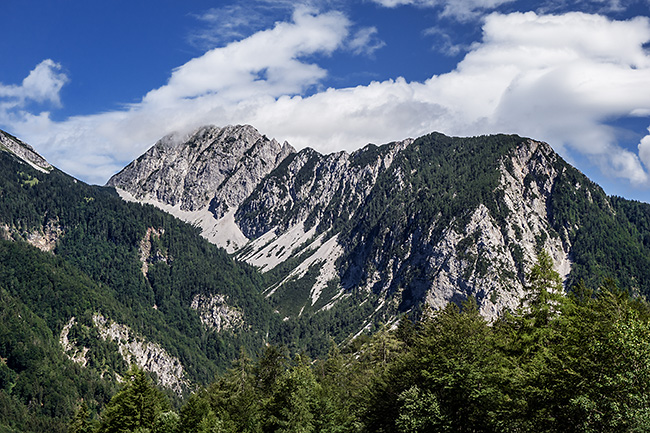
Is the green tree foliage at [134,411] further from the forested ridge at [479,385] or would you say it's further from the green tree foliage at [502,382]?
the green tree foliage at [502,382]

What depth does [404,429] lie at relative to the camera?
5181cm

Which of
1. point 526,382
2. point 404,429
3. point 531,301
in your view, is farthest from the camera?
point 531,301

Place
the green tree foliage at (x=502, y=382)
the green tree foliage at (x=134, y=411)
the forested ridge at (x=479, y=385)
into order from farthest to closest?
1. the green tree foliage at (x=134, y=411)
2. the forested ridge at (x=479, y=385)
3. the green tree foliage at (x=502, y=382)

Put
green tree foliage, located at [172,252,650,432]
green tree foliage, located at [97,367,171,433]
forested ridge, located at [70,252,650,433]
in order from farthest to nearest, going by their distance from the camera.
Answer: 1. green tree foliage, located at [97,367,171,433]
2. forested ridge, located at [70,252,650,433]
3. green tree foliage, located at [172,252,650,432]

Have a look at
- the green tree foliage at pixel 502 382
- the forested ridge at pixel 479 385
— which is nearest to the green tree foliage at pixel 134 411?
the forested ridge at pixel 479 385

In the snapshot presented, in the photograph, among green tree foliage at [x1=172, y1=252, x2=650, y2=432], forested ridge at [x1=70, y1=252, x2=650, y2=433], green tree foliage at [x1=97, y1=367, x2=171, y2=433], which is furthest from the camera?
green tree foliage at [x1=97, y1=367, x2=171, y2=433]

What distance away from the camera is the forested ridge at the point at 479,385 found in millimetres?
34844

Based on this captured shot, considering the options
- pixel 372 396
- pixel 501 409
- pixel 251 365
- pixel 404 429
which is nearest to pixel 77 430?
pixel 251 365

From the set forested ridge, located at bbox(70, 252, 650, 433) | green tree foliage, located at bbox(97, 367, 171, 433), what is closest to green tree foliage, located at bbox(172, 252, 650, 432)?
forested ridge, located at bbox(70, 252, 650, 433)

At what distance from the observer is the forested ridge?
114 ft

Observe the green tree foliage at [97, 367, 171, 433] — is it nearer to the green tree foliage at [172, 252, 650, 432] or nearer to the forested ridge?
the forested ridge

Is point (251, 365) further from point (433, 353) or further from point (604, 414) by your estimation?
point (604, 414)

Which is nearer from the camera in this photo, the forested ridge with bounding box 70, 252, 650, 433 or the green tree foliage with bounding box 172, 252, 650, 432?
the green tree foliage with bounding box 172, 252, 650, 432

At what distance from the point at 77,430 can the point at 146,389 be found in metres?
31.1
